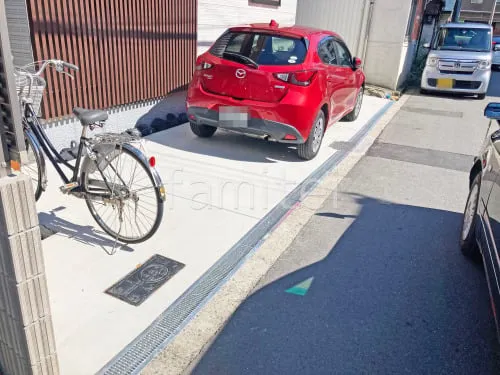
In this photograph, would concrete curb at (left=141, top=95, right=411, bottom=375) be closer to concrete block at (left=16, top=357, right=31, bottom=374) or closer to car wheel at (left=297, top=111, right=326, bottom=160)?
concrete block at (left=16, top=357, right=31, bottom=374)

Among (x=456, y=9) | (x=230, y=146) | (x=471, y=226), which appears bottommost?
(x=230, y=146)

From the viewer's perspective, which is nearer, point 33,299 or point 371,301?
point 33,299

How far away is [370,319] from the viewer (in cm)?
279

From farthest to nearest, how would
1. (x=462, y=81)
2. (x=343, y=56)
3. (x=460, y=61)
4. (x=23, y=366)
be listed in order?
(x=462, y=81) < (x=460, y=61) < (x=343, y=56) < (x=23, y=366)

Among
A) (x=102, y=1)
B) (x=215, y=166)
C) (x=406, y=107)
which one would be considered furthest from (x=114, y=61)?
(x=406, y=107)

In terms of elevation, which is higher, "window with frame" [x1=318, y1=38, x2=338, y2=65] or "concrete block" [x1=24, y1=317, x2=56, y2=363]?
"window with frame" [x1=318, y1=38, x2=338, y2=65]

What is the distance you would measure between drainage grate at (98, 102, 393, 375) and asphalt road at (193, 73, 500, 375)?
0.84ft

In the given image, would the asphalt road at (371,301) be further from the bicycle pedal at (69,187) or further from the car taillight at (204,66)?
the car taillight at (204,66)

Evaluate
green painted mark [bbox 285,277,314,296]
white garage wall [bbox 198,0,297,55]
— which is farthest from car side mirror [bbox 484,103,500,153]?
white garage wall [bbox 198,0,297,55]

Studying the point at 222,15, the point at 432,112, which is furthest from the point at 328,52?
the point at 432,112

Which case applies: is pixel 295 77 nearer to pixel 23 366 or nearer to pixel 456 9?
pixel 23 366

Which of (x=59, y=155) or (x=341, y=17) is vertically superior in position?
(x=341, y=17)

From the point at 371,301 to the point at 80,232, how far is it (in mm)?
2395

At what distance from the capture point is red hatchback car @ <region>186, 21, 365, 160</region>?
5.12m
